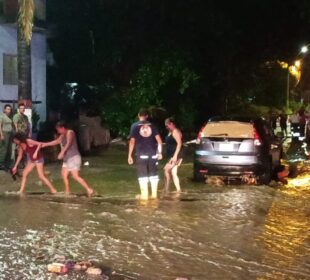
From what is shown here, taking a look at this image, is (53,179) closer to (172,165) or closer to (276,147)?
(172,165)

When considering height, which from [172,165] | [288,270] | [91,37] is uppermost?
[91,37]

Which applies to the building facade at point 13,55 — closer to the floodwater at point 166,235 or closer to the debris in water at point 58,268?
the floodwater at point 166,235

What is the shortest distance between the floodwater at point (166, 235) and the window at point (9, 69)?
15548 millimetres

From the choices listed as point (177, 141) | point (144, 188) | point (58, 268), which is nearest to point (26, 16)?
point (177, 141)

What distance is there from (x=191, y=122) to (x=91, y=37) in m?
5.88

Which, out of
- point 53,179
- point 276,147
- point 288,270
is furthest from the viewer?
point 276,147

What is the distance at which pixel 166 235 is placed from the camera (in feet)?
28.4

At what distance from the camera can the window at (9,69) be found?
26.3 meters

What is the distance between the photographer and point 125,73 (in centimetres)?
2658

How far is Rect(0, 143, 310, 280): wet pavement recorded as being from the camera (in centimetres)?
701

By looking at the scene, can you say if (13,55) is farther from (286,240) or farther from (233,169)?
(286,240)

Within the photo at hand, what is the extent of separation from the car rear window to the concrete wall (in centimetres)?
1465

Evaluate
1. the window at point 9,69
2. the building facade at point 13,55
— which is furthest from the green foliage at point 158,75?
the window at point 9,69

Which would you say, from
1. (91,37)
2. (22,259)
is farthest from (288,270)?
(91,37)
